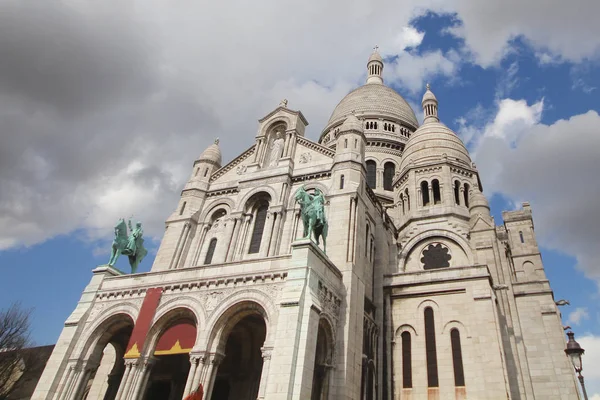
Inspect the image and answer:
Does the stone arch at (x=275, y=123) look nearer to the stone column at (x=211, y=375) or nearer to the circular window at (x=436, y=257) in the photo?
the circular window at (x=436, y=257)

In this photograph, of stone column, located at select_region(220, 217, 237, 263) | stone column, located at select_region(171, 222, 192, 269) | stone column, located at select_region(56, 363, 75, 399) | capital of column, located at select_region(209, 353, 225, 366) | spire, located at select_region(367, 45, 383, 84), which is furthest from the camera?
spire, located at select_region(367, 45, 383, 84)

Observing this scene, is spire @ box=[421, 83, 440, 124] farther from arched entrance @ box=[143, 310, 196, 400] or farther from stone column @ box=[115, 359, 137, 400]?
stone column @ box=[115, 359, 137, 400]

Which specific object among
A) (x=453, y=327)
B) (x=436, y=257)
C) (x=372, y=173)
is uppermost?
(x=372, y=173)

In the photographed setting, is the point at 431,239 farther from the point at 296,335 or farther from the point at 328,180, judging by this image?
the point at 296,335

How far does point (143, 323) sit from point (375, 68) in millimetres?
50492

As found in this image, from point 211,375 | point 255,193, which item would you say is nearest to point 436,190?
point 255,193

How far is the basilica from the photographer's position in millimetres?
18484

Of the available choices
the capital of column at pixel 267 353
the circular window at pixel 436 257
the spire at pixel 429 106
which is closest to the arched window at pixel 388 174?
the spire at pixel 429 106

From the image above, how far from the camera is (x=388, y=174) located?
4294cm

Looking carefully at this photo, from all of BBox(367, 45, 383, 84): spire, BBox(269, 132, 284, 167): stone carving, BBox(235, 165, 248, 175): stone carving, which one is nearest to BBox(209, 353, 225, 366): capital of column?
BBox(269, 132, 284, 167): stone carving

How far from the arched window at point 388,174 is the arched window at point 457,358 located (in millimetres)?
20145

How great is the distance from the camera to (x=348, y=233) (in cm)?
2253

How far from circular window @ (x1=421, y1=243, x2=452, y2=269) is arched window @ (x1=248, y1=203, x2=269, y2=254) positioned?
37.2ft

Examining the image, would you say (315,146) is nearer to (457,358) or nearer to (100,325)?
(457,358)
